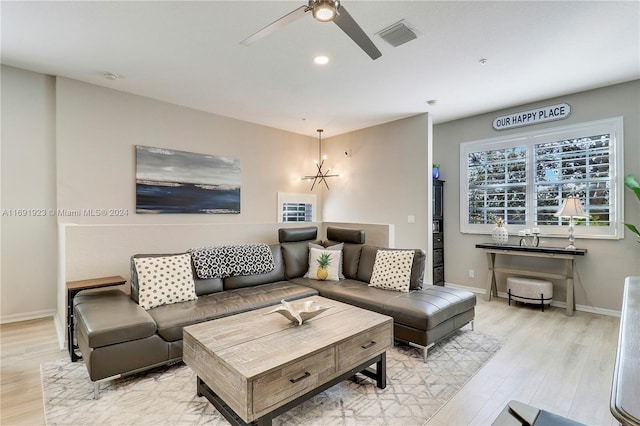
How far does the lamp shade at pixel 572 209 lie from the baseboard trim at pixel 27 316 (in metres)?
6.48

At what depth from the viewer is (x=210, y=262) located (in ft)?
11.3

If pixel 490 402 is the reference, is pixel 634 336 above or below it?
above

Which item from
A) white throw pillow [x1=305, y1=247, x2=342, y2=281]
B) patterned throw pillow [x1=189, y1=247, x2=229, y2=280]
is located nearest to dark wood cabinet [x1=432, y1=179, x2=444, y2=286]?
white throw pillow [x1=305, y1=247, x2=342, y2=281]

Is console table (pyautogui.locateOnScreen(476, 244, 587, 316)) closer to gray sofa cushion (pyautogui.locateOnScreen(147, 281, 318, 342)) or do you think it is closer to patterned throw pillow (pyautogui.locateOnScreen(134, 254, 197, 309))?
gray sofa cushion (pyautogui.locateOnScreen(147, 281, 318, 342))

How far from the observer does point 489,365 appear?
271cm

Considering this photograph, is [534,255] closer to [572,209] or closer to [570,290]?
[570,290]

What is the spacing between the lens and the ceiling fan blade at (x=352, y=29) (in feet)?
5.76

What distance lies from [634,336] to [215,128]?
16.7 feet

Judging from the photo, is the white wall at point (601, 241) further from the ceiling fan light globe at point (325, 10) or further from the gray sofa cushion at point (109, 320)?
the gray sofa cushion at point (109, 320)

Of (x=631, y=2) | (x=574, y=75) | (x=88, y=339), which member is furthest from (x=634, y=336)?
(x=574, y=75)

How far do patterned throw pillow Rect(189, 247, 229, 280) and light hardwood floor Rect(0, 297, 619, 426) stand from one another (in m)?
1.38

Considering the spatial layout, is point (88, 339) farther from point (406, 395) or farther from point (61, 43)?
point (61, 43)

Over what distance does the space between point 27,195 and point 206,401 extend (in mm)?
3361

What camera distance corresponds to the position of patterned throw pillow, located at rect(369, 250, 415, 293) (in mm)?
3480
